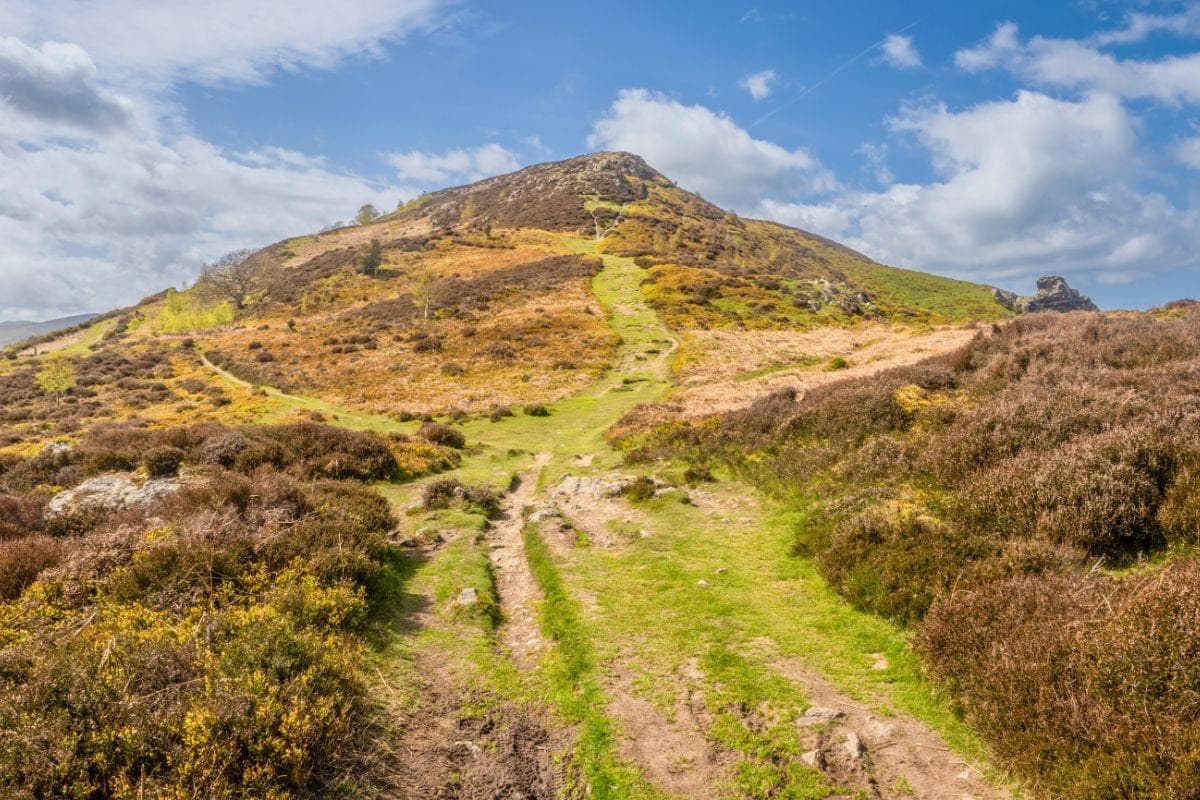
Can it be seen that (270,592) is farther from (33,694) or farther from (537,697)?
(537,697)

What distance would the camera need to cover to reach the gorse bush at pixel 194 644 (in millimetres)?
5293

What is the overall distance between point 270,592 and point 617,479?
37.2 feet

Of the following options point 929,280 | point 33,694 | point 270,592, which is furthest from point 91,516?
point 929,280

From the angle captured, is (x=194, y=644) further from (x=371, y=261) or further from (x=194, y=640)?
(x=371, y=261)

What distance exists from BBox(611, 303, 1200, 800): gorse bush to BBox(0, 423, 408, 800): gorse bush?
7432 mm

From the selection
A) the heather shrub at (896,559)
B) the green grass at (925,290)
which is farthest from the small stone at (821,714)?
the green grass at (925,290)

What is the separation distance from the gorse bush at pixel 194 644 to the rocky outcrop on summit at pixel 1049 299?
170 meters

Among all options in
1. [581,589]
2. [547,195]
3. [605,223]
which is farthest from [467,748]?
[547,195]

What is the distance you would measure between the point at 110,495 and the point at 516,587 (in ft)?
34.2

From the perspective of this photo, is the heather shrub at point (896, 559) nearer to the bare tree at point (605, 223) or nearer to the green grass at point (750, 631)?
the green grass at point (750, 631)

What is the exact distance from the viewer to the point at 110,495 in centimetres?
1328

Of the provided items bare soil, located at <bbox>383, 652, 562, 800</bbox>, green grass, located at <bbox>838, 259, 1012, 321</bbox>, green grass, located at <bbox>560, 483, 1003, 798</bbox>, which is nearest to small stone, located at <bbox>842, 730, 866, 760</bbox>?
green grass, located at <bbox>560, 483, 1003, 798</bbox>

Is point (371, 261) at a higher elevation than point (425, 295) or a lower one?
higher

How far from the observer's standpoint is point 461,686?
8008 mm
